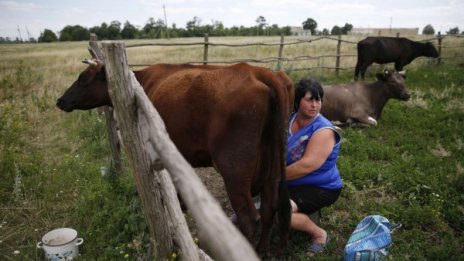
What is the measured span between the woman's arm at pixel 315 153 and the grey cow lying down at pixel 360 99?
4.30m

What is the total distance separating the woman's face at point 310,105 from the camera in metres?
3.40

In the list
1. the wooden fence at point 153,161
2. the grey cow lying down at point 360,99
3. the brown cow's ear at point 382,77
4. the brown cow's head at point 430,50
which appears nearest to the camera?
the wooden fence at point 153,161

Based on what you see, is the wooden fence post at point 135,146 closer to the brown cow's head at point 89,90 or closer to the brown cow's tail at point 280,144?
the brown cow's tail at point 280,144

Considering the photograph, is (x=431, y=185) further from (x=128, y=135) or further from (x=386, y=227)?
(x=128, y=135)

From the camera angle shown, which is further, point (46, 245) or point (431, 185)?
point (431, 185)

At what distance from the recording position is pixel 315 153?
332 cm

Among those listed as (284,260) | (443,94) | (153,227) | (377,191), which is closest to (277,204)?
(284,260)

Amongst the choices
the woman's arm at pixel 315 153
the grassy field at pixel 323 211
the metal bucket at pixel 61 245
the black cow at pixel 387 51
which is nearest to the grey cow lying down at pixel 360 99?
the grassy field at pixel 323 211

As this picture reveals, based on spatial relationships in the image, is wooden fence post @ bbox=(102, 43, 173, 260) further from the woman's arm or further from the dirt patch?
the dirt patch

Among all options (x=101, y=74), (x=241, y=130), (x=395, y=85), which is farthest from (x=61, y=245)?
(x=395, y=85)

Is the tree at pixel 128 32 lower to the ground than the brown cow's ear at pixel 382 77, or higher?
higher

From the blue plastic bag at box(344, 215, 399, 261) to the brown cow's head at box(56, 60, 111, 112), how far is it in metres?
3.26

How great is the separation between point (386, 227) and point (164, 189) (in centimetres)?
212

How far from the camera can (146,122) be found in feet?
6.13
